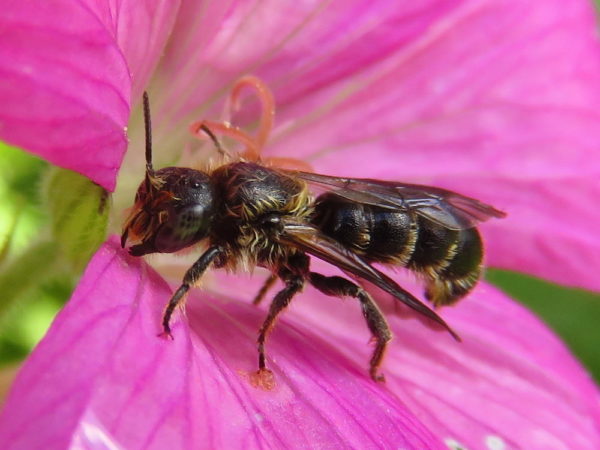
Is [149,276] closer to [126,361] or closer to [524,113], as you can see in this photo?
[126,361]

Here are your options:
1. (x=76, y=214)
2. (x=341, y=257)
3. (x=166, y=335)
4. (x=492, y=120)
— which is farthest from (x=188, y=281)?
(x=492, y=120)

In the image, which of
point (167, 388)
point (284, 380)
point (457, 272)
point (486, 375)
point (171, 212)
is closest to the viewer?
point (167, 388)

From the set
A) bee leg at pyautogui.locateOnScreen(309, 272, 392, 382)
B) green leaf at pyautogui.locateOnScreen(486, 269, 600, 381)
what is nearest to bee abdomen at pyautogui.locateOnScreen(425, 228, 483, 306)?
bee leg at pyautogui.locateOnScreen(309, 272, 392, 382)

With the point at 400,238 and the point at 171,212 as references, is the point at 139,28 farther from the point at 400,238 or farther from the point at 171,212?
the point at 400,238

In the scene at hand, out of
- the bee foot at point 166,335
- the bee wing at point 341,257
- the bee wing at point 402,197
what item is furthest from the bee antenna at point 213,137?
the bee foot at point 166,335

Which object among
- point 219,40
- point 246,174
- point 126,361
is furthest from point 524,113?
point 126,361
